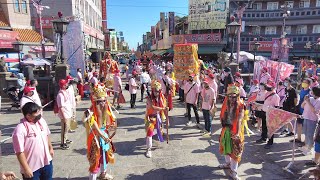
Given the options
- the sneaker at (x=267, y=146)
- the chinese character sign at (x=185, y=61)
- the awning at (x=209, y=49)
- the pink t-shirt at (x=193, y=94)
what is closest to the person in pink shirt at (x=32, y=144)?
the pink t-shirt at (x=193, y=94)

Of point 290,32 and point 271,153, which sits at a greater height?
point 290,32

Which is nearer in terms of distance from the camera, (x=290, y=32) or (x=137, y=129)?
(x=137, y=129)

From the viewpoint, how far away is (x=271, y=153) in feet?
21.1

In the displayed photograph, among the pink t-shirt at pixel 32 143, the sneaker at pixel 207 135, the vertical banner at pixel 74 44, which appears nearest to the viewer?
the pink t-shirt at pixel 32 143

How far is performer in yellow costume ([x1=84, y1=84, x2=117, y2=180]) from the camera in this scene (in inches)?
176

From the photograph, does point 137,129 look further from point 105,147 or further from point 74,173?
point 105,147

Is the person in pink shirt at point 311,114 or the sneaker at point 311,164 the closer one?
the sneaker at point 311,164

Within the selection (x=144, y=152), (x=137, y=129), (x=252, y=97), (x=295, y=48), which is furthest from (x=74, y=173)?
(x=295, y=48)

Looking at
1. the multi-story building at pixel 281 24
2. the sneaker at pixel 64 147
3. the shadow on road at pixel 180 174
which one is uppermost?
the multi-story building at pixel 281 24

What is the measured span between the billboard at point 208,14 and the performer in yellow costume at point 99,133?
30.7m

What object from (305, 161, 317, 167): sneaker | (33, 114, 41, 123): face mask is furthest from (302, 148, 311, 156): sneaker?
(33, 114, 41, 123): face mask

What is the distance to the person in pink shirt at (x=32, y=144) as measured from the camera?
340 cm

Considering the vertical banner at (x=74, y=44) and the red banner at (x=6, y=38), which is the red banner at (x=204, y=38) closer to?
the vertical banner at (x=74, y=44)

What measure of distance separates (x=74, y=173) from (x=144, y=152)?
1.87 metres
